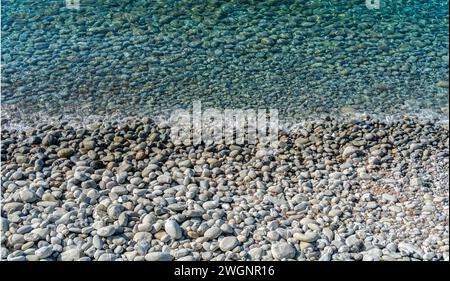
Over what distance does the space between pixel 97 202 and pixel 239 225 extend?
1.21m

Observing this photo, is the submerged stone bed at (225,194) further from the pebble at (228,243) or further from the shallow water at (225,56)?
the shallow water at (225,56)

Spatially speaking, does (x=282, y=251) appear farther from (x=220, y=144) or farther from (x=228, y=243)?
(x=220, y=144)

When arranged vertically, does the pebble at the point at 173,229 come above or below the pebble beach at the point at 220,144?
below

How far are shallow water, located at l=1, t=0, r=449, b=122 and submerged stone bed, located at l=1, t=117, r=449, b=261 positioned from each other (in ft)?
2.30

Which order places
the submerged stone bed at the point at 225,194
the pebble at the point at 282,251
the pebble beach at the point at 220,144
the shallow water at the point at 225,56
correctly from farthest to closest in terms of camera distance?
1. the shallow water at the point at 225,56
2. the pebble beach at the point at 220,144
3. the submerged stone bed at the point at 225,194
4. the pebble at the point at 282,251

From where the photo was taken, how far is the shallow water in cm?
725

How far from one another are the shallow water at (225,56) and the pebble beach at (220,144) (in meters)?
0.03

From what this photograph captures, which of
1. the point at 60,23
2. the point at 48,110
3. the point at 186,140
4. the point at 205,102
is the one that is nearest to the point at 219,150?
the point at 186,140

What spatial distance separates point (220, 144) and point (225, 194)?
0.92 metres

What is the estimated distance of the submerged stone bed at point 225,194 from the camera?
4711 mm

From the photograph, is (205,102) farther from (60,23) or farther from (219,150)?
(60,23)

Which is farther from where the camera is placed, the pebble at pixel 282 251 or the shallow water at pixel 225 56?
the shallow water at pixel 225 56

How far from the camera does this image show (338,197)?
537 cm

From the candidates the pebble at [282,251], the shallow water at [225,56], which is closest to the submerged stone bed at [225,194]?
the pebble at [282,251]
